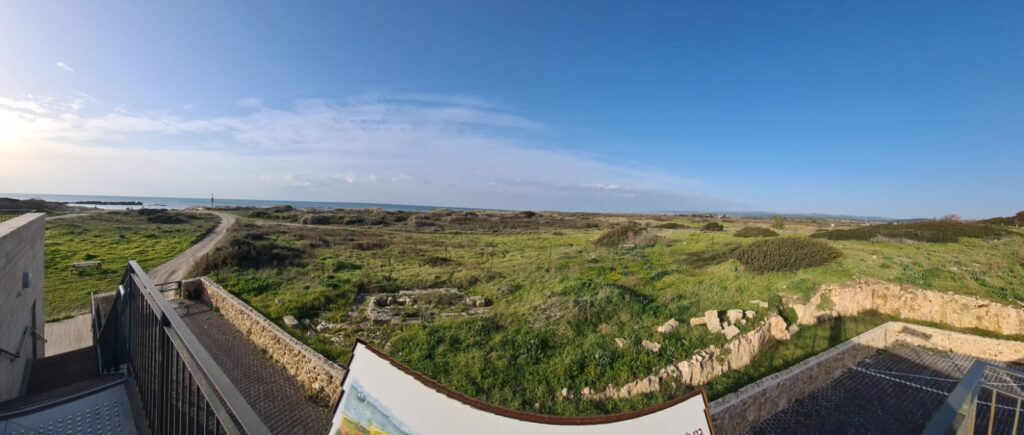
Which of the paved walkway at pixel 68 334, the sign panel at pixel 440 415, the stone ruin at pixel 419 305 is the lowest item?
the paved walkway at pixel 68 334

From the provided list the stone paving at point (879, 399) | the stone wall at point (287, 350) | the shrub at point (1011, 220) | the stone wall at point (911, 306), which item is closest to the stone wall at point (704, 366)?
the stone paving at point (879, 399)

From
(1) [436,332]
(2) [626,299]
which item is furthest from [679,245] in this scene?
(1) [436,332]

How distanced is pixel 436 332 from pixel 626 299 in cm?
595

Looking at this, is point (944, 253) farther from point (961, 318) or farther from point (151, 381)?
point (151, 381)

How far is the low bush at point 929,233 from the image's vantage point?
21.4 metres

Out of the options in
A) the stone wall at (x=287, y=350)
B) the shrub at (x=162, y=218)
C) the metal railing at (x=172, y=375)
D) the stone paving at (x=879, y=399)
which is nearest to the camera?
the metal railing at (x=172, y=375)

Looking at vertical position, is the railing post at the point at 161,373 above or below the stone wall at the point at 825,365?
above

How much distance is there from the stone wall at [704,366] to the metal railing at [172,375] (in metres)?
6.27

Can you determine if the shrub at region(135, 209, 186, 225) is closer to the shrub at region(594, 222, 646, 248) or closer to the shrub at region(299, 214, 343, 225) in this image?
the shrub at region(299, 214, 343, 225)

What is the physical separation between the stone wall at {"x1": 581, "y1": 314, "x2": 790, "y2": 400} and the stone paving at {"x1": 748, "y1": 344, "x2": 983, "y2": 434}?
125cm

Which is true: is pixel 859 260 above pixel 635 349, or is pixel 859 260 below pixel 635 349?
above

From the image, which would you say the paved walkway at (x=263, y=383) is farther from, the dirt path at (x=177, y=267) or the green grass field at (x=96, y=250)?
the dirt path at (x=177, y=267)

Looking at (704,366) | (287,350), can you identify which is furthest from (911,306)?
(287,350)

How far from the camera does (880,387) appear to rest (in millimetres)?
8609
